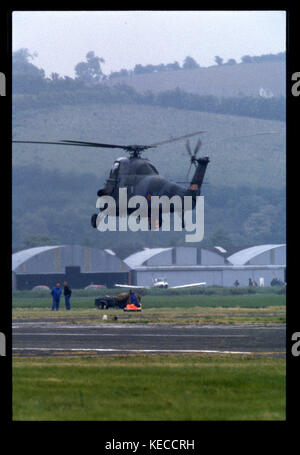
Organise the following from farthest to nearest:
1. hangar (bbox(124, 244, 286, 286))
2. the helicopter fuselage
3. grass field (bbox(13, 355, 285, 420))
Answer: hangar (bbox(124, 244, 286, 286))
the helicopter fuselage
grass field (bbox(13, 355, 285, 420))

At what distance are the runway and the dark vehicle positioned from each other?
2007 cm

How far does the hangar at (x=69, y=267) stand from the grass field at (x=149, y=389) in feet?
334

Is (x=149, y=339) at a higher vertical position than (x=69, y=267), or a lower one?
lower

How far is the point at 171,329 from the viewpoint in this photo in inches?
1355

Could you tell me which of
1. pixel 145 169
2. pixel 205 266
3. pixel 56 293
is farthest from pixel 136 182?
pixel 205 266

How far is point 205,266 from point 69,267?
18.8 m

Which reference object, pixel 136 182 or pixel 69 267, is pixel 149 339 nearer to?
pixel 136 182

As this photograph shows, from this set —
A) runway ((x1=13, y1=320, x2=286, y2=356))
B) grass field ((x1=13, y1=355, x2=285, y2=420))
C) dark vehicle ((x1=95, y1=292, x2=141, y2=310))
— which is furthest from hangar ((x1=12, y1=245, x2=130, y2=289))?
grass field ((x1=13, y1=355, x2=285, y2=420))

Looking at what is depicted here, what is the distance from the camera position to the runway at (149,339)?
23688 mm

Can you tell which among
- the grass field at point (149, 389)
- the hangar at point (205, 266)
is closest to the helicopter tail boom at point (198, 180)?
the grass field at point (149, 389)

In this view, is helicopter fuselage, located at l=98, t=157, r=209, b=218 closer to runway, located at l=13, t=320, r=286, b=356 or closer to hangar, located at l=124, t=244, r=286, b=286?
runway, located at l=13, t=320, r=286, b=356

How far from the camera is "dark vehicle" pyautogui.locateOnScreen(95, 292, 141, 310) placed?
58062 mm

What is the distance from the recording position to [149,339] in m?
28.3
